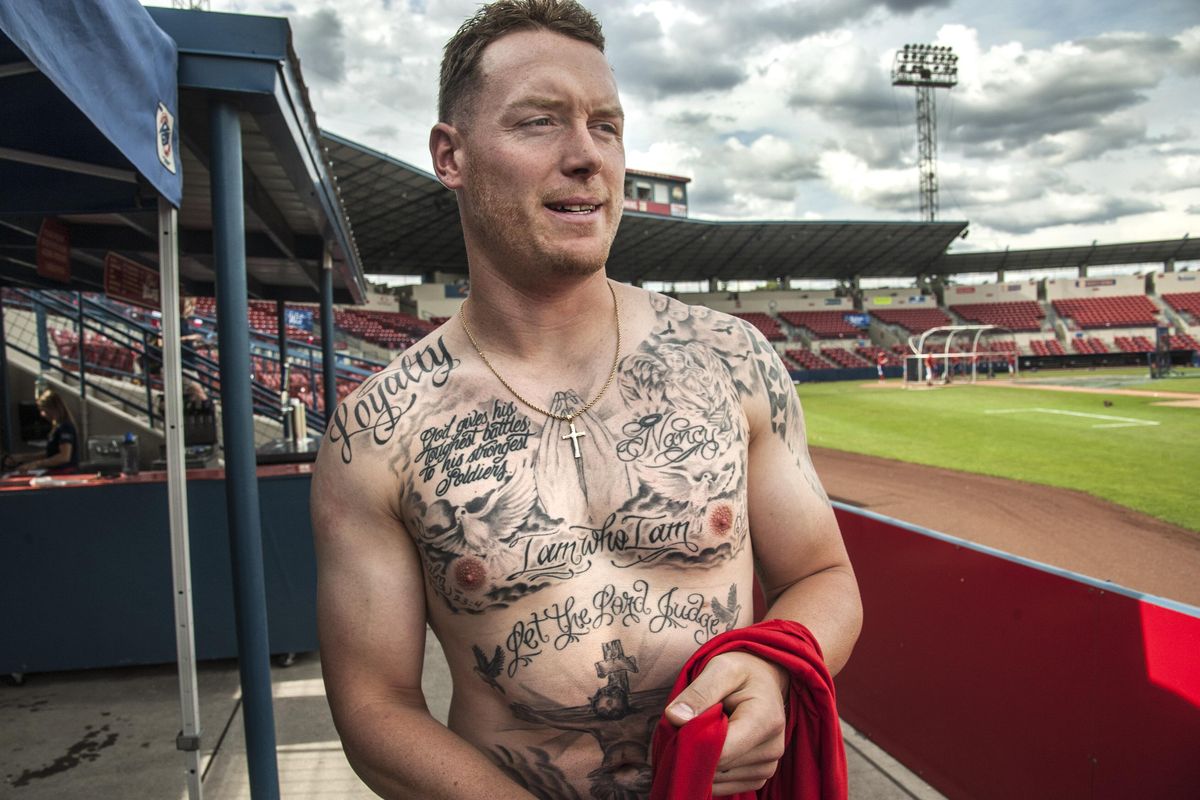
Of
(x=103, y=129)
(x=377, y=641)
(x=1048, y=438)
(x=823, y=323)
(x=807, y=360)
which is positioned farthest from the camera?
(x=823, y=323)

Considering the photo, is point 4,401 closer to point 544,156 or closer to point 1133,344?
point 544,156

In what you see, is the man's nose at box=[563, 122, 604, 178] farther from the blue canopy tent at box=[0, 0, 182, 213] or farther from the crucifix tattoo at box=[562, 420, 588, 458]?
the blue canopy tent at box=[0, 0, 182, 213]

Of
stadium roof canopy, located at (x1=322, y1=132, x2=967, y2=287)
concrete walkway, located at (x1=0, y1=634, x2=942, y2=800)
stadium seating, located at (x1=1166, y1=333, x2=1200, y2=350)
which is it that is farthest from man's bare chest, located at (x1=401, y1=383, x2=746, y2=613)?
stadium seating, located at (x1=1166, y1=333, x2=1200, y2=350)

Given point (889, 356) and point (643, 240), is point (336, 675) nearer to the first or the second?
point (643, 240)

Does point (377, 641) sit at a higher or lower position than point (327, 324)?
lower

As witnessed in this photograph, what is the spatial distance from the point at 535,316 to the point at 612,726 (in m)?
0.86

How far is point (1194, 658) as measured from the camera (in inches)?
92.1

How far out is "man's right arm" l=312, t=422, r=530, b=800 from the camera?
51.1 inches

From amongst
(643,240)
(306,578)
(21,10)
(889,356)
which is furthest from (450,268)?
(21,10)

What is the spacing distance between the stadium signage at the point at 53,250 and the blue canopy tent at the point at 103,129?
58.5 inches

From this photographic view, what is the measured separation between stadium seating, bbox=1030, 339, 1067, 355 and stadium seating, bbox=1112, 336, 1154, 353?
10.5 ft

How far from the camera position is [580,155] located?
1.43 metres

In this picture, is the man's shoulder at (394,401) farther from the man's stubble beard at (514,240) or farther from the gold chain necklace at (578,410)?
the man's stubble beard at (514,240)

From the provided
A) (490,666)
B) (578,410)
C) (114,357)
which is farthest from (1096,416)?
(114,357)
